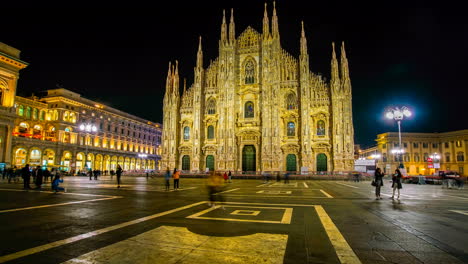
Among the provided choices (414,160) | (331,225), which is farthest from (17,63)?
(414,160)

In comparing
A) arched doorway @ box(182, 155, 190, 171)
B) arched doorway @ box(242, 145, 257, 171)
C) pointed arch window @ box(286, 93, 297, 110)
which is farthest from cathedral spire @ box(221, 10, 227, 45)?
arched doorway @ box(182, 155, 190, 171)

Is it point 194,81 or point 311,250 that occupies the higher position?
point 194,81

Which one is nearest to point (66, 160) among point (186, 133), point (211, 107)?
point (186, 133)

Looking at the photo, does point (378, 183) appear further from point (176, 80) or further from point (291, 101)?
point (176, 80)

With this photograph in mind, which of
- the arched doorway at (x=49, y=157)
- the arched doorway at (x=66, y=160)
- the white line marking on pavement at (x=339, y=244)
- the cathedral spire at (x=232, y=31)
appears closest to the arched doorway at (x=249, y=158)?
the cathedral spire at (x=232, y=31)

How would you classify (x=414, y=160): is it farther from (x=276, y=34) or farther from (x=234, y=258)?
(x=234, y=258)

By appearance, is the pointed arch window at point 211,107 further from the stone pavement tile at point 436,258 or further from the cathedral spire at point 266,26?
the stone pavement tile at point 436,258

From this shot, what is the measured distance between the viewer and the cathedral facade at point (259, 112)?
138 feet

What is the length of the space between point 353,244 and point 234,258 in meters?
2.42

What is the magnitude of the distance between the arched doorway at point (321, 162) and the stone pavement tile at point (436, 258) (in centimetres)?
3913

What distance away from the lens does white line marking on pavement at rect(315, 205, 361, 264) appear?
163 inches

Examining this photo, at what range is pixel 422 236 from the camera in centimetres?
568

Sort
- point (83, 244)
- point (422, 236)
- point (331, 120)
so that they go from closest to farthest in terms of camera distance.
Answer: point (83, 244) → point (422, 236) → point (331, 120)

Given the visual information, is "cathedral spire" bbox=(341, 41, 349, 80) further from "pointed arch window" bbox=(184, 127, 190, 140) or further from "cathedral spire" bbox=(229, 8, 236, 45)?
"pointed arch window" bbox=(184, 127, 190, 140)
